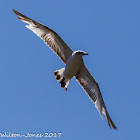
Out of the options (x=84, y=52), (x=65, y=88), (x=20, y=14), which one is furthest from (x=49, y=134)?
(x=20, y=14)

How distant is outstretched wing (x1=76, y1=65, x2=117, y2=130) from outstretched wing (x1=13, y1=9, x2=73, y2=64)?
1.03m

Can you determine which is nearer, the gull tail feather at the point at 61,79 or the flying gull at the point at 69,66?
the flying gull at the point at 69,66

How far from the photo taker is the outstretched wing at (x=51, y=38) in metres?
14.2

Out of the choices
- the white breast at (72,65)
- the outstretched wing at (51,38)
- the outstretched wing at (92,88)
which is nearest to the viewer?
the outstretched wing at (51,38)

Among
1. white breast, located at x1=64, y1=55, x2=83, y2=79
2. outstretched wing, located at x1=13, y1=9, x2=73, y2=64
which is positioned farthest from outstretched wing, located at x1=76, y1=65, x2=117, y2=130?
outstretched wing, located at x1=13, y1=9, x2=73, y2=64

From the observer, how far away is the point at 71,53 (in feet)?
48.7

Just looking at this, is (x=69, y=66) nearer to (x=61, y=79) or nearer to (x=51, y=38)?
(x=61, y=79)

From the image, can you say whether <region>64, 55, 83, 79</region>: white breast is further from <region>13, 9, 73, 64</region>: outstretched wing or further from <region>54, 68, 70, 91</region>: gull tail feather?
<region>13, 9, 73, 64</region>: outstretched wing

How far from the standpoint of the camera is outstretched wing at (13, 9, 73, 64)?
14.2 meters

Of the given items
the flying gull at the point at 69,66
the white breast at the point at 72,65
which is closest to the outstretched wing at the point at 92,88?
the flying gull at the point at 69,66

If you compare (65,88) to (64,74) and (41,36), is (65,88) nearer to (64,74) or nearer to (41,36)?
(64,74)

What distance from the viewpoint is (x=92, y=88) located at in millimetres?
15539

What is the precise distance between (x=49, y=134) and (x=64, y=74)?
7.71ft

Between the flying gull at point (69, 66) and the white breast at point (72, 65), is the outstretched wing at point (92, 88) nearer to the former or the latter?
the flying gull at point (69, 66)
